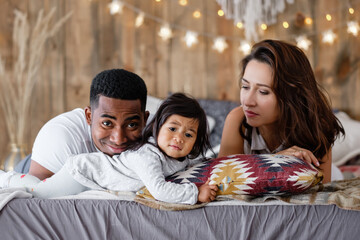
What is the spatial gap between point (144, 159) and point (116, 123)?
199 mm

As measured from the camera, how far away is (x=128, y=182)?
1349 millimetres

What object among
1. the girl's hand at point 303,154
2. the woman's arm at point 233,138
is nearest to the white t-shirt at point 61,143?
the woman's arm at point 233,138

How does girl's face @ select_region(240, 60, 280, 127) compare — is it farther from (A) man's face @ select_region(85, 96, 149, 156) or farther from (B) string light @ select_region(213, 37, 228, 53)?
(B) string light @ select_region(213, 37, 228, 53)

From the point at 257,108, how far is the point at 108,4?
188 centimetres

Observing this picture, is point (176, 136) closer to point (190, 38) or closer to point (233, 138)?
point (233, 138)

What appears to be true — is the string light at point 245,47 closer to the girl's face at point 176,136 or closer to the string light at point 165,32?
the string light at point 165,32

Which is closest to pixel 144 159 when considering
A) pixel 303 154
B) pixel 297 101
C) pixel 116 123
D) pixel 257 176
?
pixel 116 123

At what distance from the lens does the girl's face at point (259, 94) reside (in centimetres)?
159

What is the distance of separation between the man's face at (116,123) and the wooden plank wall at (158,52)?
1.71 metres

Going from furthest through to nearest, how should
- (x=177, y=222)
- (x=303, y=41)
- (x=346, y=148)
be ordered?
(x=303, y=41)
(x=346, y=148)
(x=177, y=222)

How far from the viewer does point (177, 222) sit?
47.9 inches

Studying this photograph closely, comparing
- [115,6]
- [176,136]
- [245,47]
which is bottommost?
[176,136]

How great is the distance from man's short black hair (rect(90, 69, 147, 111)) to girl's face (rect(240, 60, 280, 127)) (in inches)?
15.7

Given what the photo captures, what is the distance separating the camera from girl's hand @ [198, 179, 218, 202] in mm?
1236
